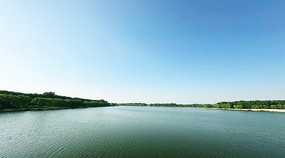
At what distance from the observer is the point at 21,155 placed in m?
18.2

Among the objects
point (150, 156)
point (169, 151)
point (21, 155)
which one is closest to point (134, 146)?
point (150, 156)

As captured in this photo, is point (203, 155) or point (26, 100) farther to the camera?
point (26, 100)

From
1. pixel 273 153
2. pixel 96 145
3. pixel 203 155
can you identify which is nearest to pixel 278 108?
pixel 273 153

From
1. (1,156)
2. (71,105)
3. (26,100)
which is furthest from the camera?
(71,105)

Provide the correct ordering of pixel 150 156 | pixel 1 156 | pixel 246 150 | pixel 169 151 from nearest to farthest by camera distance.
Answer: pixel 1 156, pixel 150 156, pixel 169 151, pixel 246 150

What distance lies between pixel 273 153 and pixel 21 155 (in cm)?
4327

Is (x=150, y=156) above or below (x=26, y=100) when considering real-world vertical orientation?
below

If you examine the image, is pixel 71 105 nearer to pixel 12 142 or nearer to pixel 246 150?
pixel 12 142

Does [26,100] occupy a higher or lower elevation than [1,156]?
higher

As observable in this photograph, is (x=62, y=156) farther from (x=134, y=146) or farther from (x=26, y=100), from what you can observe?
(x=26, y=100)

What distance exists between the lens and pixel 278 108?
159 metres

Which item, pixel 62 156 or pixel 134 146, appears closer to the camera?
pixel 62 156

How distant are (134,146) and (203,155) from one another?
41.5 feet

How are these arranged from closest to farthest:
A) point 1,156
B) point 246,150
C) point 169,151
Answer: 1. point 1,156
2. point 169,151
3. point 246,150
